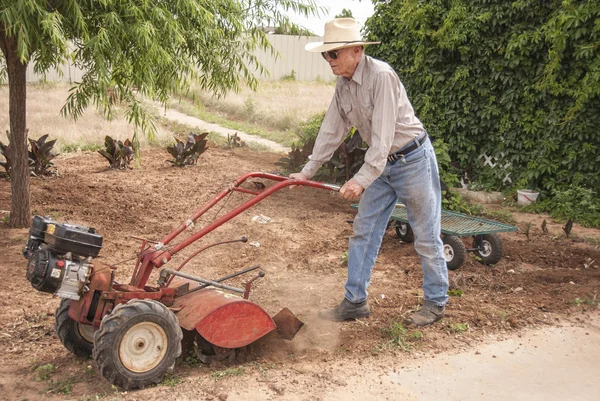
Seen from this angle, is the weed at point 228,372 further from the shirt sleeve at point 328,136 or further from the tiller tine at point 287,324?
the shirt sleeve at point 328,136

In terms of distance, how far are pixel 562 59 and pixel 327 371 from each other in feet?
20.9

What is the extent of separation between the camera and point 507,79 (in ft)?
30.1

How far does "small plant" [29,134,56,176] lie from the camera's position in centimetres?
905

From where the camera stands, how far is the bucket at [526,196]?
891 cm

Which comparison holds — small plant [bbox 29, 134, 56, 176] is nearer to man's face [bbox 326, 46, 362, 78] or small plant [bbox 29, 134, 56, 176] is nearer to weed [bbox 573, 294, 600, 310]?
man's face [bbox 326, 46, 362, 78]

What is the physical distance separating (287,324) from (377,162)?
4.07 ft

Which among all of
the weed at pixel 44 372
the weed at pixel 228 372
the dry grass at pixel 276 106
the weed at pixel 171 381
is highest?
the weed at pixel 228 372

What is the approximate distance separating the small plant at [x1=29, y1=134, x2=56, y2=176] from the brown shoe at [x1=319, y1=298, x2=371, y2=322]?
5841 mm

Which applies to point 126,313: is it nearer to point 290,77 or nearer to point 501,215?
point 501,215

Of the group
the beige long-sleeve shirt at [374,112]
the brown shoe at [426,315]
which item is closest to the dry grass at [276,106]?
the beige long-sleeve shirt at [374,112]

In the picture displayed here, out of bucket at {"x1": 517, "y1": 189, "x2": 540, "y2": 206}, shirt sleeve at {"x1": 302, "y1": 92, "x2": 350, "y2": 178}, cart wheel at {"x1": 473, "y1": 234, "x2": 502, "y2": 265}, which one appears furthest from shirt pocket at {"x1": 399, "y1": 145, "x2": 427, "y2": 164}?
bucket at {"x1": 517, "y1": 189, "x2": 540, "y2": 206}

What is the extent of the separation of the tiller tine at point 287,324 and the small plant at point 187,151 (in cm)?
670

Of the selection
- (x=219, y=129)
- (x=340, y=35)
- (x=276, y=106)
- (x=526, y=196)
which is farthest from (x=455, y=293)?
(x=276, y=106)

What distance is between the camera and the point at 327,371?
390cm
